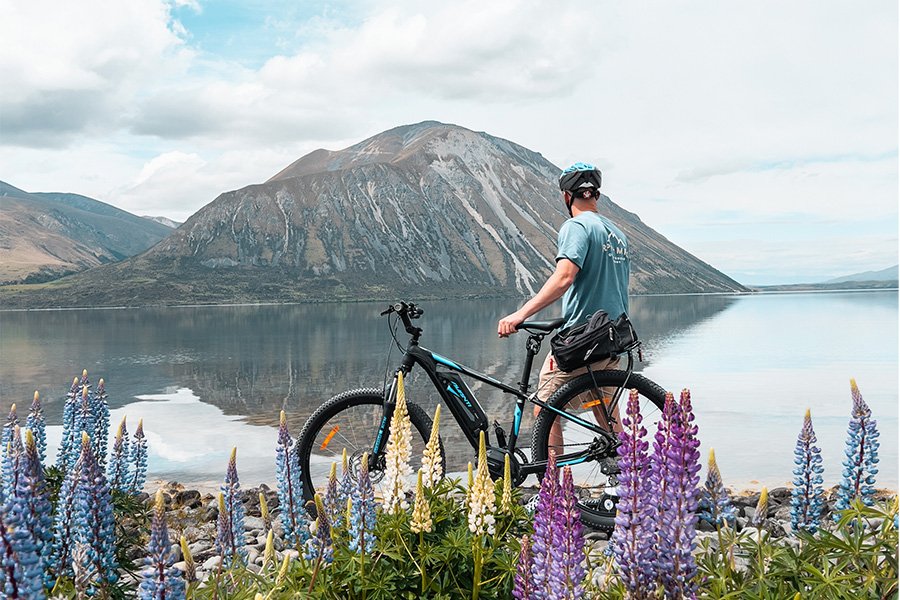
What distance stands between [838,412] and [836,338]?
26.1 metres

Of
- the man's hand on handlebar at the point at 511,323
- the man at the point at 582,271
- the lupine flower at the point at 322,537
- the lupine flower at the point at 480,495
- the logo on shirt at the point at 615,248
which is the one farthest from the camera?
the logo on shirt at the point at 615,248

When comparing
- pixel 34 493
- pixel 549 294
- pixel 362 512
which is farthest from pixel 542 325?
pixel 34 493

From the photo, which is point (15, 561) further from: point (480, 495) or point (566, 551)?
point (480, 495)

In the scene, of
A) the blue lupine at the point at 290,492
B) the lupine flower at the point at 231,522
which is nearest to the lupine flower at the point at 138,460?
the blue lupine at the point at 290,492

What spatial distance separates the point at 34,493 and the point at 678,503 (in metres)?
2.46

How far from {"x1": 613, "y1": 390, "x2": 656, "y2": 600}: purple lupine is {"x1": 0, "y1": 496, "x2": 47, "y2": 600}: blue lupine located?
192 centimetres

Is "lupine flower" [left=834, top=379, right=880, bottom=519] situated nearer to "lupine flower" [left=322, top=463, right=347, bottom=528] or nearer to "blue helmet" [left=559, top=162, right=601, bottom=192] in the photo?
"lupine flower" [left=322, top=463, right=347, bottom=528]

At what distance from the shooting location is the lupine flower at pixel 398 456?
383 centimetres

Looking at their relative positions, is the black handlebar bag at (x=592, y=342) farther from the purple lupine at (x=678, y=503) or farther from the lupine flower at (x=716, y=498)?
the purple lupine at (x=678, y=503)

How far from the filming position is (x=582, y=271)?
738 centimetres

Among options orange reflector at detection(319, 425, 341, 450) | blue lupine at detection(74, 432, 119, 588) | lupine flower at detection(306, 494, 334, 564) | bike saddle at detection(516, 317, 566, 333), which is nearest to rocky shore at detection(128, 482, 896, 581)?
orange reflector at detection(319, 425, 341, 450)

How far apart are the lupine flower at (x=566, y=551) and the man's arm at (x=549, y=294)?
4.28m

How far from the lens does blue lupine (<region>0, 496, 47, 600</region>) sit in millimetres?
2219

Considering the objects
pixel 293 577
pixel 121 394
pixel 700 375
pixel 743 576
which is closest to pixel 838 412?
pixel 700 375
